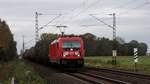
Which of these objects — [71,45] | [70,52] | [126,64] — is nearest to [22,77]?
[70,52]

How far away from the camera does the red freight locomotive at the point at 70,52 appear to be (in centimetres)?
4256

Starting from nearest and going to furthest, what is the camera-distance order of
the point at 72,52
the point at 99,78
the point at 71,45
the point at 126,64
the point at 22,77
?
the point at 22,77
the point at 99,78
the point at 72,52
the point at 71,45
the point at 126,64

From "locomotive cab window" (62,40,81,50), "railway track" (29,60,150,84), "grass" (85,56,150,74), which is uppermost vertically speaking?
"locomotive cab window" (62,40,81,50)

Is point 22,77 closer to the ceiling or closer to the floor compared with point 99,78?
closer to the ceiling

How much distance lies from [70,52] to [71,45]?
82cm

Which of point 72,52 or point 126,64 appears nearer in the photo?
point 72,52

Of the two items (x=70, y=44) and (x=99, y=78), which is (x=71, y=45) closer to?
(x=70, y=44)

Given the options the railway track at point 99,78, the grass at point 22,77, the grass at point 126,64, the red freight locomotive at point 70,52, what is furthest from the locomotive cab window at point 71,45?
the railway track at point 99,78

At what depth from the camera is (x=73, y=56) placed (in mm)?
42750

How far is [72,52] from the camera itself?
141 feet

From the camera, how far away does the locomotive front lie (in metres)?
42.6

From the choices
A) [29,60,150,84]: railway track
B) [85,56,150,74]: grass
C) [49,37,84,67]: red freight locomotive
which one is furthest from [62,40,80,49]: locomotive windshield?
[29,60,150,84]: railway track

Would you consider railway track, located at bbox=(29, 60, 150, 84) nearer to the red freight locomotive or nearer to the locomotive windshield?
the red freight locomotive

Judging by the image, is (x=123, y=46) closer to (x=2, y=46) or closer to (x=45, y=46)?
(x=2, y=46)
